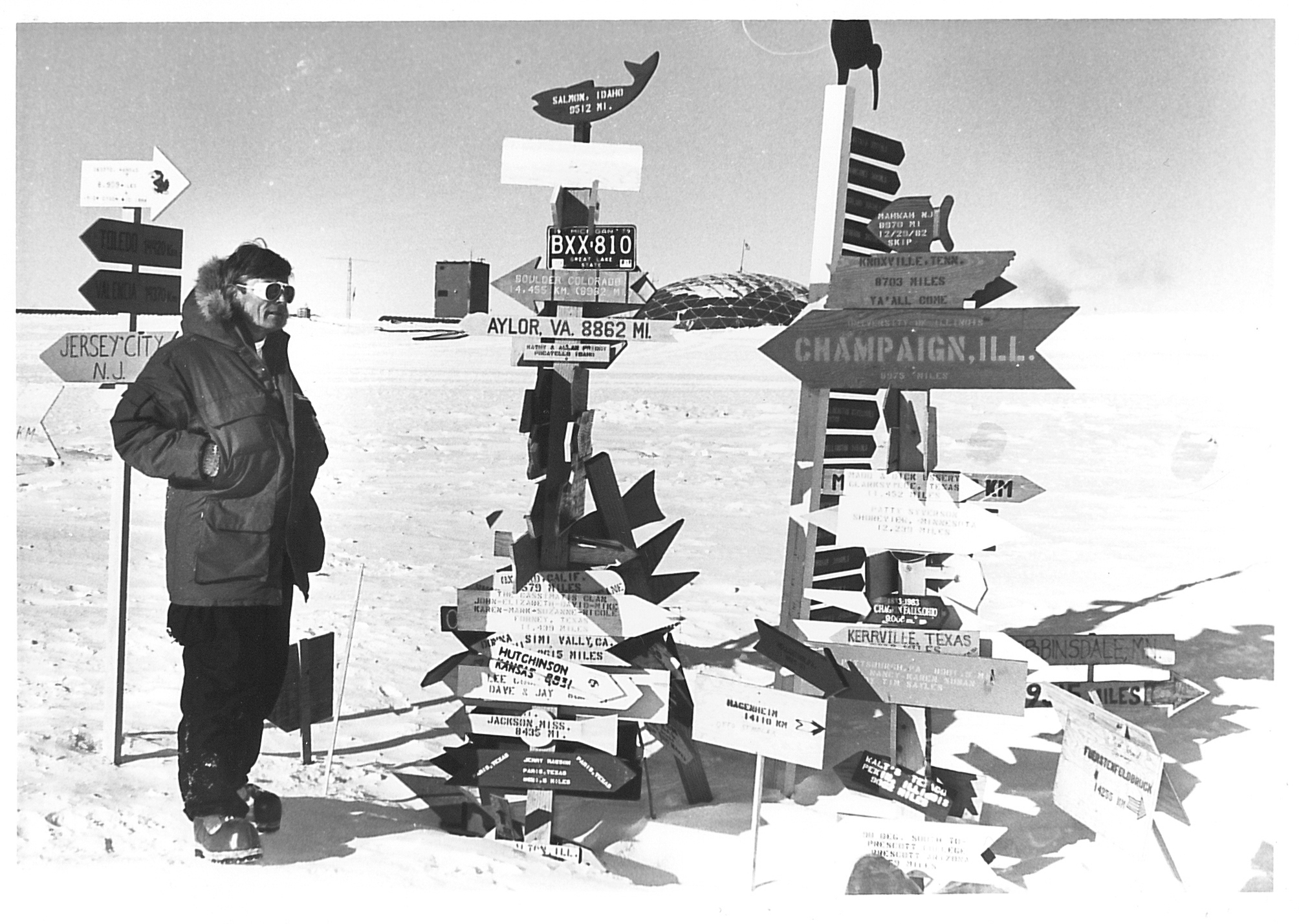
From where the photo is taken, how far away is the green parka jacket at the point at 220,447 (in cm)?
225

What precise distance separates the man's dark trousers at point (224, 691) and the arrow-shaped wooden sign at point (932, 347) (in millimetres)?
1215

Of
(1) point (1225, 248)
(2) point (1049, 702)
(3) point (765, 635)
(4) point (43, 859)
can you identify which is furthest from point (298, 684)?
(1) point (1225, 248)

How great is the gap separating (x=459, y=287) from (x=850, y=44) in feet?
3.10

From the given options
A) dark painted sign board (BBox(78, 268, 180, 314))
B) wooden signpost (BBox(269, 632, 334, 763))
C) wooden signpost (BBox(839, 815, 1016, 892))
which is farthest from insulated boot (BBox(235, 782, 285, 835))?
wooden signpost (BBox(839, 815, 1016, 892))

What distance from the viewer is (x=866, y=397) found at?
228cm

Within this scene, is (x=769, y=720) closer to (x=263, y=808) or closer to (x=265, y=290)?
(x=263, y=808)

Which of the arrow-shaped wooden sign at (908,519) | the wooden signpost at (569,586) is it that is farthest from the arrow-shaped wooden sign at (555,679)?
the arrow-shaped wooden sign at (908,519)

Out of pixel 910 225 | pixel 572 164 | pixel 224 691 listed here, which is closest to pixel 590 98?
pixel 572 164

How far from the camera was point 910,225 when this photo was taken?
2254 mm

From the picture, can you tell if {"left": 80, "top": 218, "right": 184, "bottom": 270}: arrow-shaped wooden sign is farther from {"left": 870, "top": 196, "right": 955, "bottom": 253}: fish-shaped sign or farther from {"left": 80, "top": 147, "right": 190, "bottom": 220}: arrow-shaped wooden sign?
{"left": 870, "top": 196, "right": 955, "bottom": 253}: fish-shaped sign

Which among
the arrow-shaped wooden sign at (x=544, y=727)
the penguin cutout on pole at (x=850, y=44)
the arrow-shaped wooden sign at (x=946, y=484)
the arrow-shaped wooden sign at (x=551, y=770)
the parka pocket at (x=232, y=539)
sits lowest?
the arrow-shaped wooden sign at (x=551, y=770)

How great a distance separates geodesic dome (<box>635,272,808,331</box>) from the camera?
2285 mm

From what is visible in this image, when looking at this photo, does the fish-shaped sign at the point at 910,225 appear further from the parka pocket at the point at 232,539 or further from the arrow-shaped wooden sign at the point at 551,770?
the parka pocket at the point at 232,539

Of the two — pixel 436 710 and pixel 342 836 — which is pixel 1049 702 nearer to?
pixel 436 710
